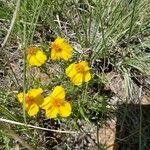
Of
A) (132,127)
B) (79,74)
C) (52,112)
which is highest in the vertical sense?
(79,74)

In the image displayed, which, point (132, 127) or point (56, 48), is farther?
point (132, 127)

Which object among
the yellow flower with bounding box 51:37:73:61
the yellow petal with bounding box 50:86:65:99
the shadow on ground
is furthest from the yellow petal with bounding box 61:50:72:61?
the shadow on ground

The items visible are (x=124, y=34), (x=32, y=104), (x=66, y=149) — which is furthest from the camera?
(x=124, y=34)

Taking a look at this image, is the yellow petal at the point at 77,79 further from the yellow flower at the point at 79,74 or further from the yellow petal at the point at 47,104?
the yellow petal at the point at 47,104

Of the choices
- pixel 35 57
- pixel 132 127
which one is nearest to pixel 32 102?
pixel 35 57

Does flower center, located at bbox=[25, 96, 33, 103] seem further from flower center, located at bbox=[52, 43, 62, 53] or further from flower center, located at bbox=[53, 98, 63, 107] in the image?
flower center, located at bbox=[52, 43, 62, 53]

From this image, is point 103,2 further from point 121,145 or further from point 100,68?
point 121,145

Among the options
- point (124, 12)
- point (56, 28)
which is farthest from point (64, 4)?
point (124, 12)

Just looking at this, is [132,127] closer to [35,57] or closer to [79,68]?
[79,68]
